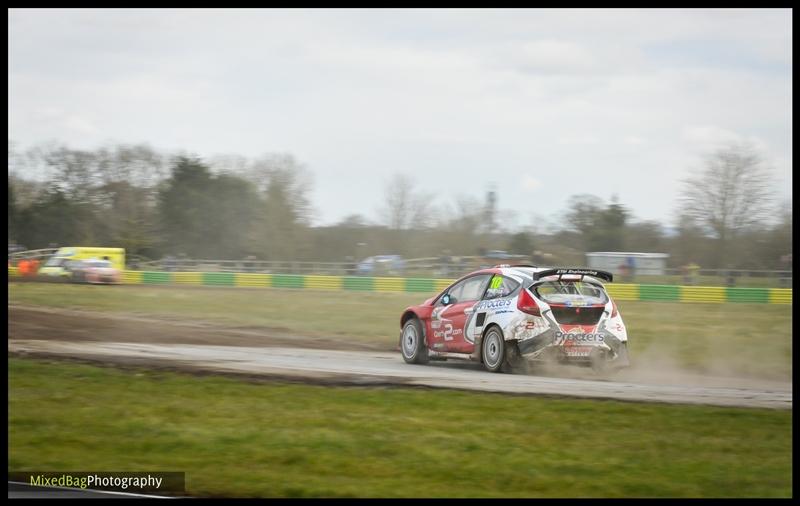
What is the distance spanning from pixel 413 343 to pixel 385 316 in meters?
11.0

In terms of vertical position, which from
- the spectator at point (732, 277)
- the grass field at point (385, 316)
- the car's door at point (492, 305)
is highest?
the car's door at point (492, 305)

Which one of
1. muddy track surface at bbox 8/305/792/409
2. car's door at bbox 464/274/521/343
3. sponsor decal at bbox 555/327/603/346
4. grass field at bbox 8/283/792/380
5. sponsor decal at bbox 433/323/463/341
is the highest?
car's door at bbox 464/274/521/343

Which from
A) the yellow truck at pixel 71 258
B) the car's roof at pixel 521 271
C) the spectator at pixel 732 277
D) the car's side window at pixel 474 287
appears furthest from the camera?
the yellow truck at pixel 71 258

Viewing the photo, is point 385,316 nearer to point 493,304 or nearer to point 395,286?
point 395,286

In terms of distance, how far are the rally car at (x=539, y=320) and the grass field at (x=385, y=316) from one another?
9.48 feet

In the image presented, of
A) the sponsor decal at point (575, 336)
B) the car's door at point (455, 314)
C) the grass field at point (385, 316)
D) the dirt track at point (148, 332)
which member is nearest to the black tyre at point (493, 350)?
the car's door at point (455, 314)

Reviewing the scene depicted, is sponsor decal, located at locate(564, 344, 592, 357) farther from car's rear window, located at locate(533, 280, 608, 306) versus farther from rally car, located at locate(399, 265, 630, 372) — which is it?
car's rear window, located at locate(533, 280, 608, 306)

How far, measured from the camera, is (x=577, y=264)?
127 feet

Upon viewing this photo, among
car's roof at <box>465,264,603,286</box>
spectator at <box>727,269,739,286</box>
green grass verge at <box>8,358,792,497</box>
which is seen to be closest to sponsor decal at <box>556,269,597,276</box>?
car's roof at <box>465,264,603,286</box>

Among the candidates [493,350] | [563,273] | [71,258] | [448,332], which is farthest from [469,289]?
[71,258]

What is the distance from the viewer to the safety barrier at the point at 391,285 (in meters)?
31.1

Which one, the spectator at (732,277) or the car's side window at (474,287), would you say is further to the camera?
the spectator at (732,277)

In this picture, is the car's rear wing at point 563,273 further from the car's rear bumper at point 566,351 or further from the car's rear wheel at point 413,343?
the car's rear wheel at point 413,343

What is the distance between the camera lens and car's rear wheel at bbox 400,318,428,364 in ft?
48.1
